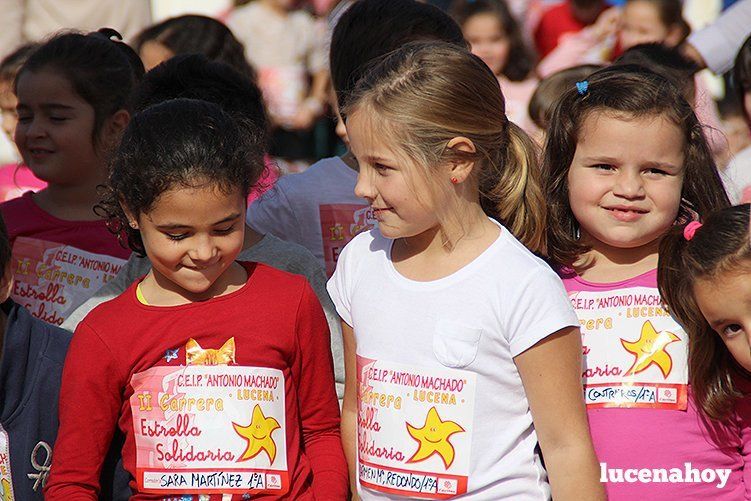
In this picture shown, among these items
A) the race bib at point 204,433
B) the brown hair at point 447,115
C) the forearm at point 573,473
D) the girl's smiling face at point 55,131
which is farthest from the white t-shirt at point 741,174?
the girl's smiling face at point 55,131

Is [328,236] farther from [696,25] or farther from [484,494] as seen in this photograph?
[696,25]

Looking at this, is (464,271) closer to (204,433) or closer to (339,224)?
(204,433)

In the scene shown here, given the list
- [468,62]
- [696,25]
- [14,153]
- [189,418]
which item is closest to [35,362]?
[189,418]

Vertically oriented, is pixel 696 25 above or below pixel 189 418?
above

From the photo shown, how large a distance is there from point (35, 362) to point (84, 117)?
120 centimetres

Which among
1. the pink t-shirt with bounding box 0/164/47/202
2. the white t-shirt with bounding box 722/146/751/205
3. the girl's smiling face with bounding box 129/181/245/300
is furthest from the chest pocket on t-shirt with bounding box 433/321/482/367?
the pink t-shirt with bounding box 0/164/47/202

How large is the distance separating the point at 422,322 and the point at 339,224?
935 mm

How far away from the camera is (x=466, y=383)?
270cm

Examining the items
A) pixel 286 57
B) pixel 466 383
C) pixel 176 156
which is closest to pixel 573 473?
pixel 466 383

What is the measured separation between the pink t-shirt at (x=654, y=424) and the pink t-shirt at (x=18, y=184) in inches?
117

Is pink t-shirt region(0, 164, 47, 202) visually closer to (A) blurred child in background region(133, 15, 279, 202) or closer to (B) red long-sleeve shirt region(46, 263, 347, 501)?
(A) blurred child in background region(133, 15, 279, 202)

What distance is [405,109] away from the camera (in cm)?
275

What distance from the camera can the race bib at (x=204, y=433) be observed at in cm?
280

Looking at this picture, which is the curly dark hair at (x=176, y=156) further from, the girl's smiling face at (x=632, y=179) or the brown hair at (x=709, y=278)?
the brown hair at (x=709, y=278)
